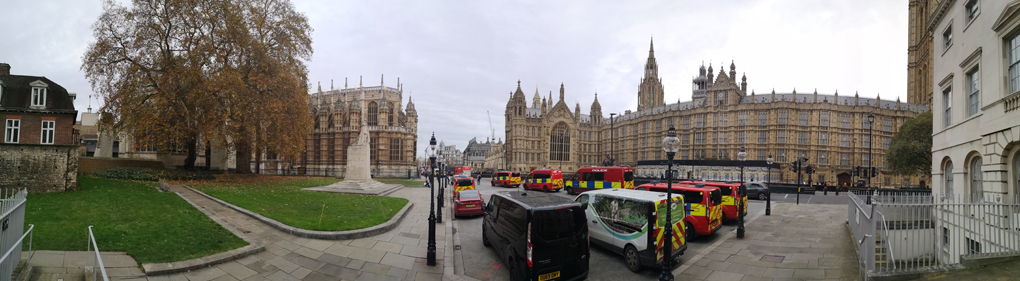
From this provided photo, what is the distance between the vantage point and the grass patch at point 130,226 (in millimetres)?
7594

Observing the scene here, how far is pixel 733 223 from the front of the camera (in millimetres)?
14789

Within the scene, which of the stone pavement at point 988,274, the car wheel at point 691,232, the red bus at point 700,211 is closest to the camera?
the stone pavement at point 988,274

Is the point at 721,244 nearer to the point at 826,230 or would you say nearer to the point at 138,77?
the point at 826,230

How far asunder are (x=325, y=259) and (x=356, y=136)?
1674 inches

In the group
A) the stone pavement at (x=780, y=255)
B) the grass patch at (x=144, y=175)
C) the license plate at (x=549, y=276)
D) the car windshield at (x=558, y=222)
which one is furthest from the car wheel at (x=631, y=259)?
the grass patch at (x=144, y=175)

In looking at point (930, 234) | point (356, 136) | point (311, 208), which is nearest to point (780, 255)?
point (930, 234)

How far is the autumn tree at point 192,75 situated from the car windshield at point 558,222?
19.6 m

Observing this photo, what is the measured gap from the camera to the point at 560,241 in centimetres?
716

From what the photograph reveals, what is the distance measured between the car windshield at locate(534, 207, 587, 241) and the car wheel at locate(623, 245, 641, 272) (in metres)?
1.97

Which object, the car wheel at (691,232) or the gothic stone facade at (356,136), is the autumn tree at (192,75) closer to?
the car wheel at (691,232)

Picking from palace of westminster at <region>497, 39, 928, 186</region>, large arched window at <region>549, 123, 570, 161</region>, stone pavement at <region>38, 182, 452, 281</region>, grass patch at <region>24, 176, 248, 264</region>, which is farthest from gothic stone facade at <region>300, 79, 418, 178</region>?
stone pavement at <region>38, 182, 452, 281</region>

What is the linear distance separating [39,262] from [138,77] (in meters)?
19.5

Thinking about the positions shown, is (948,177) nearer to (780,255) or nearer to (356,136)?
(780,255)

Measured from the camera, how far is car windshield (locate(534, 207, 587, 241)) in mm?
7004
